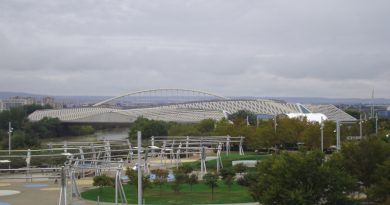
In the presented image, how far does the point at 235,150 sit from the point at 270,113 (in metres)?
54.1

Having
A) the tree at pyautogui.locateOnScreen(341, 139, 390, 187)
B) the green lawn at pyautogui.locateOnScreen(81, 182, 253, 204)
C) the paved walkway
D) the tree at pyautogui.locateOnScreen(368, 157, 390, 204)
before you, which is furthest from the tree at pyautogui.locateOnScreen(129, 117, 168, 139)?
the tree at pyautogui.locateOnScreen(368, 157, 390, 204)

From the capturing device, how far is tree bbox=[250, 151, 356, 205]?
23.9 metres

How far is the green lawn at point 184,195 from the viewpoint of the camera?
31.9 meters

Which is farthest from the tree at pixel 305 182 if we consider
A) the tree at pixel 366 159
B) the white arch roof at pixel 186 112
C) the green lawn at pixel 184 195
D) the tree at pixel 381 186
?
the white arch roof at pixel 186 112

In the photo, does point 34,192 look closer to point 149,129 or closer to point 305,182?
point 305,182

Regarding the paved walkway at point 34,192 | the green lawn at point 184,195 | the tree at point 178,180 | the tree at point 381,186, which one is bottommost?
the paved walkway at point 34,192

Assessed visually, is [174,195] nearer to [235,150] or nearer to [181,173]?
[181,173]

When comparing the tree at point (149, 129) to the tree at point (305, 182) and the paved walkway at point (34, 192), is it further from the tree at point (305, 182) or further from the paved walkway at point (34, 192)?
the tree at point (305, 182)

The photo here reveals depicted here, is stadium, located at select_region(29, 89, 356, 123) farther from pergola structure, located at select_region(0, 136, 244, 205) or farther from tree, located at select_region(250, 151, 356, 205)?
tree, located at select_region(250, 151, 356, 205)

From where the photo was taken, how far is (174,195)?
3475 cm

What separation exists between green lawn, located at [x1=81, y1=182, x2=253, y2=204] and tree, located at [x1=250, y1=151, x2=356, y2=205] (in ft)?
23.9

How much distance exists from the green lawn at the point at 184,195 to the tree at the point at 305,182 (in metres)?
7.28

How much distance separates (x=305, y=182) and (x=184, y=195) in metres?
11.7

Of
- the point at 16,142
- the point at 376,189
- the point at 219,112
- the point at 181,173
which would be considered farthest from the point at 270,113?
the point at 376,189
